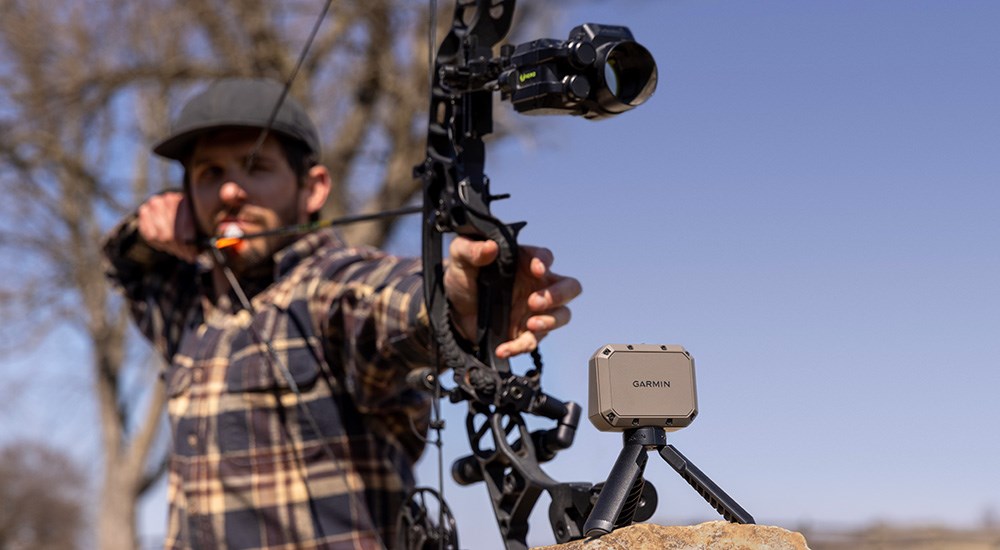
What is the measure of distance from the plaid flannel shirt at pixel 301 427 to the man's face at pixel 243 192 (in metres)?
0.11

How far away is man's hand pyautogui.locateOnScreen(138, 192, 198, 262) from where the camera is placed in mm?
3232

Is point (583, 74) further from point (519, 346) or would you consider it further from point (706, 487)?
point (706, 487)

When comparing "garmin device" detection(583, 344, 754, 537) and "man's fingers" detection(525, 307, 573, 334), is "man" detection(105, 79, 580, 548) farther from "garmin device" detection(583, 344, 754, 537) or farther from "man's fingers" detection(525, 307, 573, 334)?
"garmin device" detection(583, 344, 754, 537)

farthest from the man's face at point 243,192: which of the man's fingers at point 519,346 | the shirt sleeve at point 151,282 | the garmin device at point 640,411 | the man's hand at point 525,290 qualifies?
the garmin device at point 640,411

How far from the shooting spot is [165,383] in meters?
3.33

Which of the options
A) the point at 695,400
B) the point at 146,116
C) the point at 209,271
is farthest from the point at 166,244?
the point at 146,116

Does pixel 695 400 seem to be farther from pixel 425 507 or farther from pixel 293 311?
pixel 293 311

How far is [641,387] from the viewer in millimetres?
1468

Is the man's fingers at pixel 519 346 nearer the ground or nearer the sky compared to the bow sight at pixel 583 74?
nearer the ground

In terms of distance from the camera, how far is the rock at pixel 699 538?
1.39 metres

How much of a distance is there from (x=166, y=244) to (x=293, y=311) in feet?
2.02

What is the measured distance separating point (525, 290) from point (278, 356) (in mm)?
1055

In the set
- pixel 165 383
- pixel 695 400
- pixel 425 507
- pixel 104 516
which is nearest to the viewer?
pixel 695 400

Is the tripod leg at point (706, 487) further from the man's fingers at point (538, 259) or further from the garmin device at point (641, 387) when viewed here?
the man's fingers at point (538, 259)
